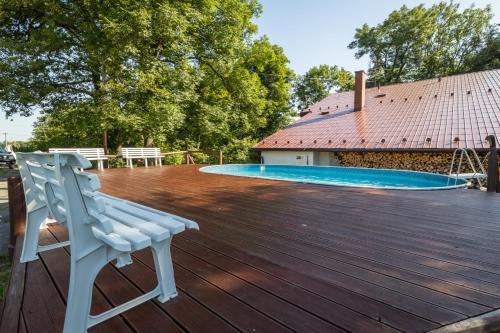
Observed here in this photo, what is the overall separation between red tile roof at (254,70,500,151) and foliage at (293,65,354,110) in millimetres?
7078

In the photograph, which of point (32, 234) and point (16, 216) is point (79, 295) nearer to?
point (32, 234)

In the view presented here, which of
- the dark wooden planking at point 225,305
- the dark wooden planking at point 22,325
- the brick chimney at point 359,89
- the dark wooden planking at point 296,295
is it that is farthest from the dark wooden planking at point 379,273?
the brick chimney at point 359,89

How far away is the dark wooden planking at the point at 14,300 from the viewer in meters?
1.18

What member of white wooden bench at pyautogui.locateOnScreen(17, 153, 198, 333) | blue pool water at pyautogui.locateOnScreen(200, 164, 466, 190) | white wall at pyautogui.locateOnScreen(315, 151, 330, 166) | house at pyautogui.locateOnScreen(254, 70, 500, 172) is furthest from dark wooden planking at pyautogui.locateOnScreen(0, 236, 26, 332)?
white wall at pyautogui.locateOnScreen(315, 151, 330, 166)

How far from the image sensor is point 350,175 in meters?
9.02

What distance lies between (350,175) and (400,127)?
317cm

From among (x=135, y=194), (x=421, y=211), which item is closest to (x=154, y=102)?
(x=135, y=194)

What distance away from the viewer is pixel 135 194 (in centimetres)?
399

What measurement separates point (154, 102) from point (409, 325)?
10.2m

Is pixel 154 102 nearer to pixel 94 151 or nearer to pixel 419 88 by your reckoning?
pixel 94 151

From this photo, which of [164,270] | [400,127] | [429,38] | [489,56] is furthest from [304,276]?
[489,56]

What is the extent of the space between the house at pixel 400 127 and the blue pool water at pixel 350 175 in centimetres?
140

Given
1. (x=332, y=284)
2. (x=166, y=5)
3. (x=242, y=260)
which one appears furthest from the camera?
(x=166, y=5)

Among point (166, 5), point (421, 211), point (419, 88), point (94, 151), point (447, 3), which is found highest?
point (447, 3)
